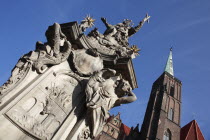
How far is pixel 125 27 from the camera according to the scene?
6285 mm

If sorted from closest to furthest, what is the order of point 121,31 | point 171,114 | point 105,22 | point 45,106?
point 45,106, point 121,31, point 105,22, point 171,114

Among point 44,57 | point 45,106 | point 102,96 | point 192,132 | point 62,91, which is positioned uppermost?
point 192,132

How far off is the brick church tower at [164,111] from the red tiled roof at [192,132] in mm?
2053

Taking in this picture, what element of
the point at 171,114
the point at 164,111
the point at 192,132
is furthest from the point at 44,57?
the point at 192,132

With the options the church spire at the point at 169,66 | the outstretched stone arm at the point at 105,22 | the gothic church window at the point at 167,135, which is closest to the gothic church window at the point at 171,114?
the gothic church window at the point at 167,135

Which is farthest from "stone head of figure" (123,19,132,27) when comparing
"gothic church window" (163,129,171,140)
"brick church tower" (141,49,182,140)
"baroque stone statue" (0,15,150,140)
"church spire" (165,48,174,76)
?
"church spire" (165,48,174,76)

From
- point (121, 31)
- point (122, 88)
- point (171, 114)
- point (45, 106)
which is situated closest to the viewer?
point (45, 106)

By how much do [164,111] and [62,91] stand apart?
31.7m

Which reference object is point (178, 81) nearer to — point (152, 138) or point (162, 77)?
point (162, 77)

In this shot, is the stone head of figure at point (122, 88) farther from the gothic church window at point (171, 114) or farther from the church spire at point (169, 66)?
the church spire at point (169, 66)

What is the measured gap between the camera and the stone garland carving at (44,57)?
2.94 meters

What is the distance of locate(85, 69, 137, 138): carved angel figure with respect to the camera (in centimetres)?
331

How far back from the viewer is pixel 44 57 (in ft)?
11.0

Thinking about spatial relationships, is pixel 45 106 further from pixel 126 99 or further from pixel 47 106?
pixel 126 99
